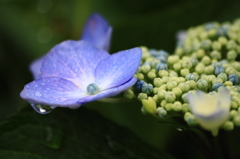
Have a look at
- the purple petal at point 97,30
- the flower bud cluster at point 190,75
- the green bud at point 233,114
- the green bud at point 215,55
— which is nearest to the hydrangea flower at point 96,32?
the purple petal at point 97,30

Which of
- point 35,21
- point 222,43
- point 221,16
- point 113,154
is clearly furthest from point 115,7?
point 113,154

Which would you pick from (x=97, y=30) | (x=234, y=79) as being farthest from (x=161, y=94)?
(x=97, y=30)

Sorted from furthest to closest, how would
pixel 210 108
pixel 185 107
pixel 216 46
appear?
pixel 216 46 → pixel 185 107 → pixel 210 108

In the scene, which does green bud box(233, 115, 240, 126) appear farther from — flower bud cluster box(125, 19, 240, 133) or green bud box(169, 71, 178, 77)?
green bud box(169, 71, 178, 77)

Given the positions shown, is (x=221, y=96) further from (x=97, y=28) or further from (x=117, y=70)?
(x=97, y=28)

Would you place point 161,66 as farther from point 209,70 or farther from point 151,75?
point 209,70

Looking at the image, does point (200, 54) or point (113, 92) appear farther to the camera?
point (200, 54)

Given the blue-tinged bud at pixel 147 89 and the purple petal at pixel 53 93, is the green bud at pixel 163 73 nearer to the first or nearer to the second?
the blue-tinged bud at pixel 147 89
